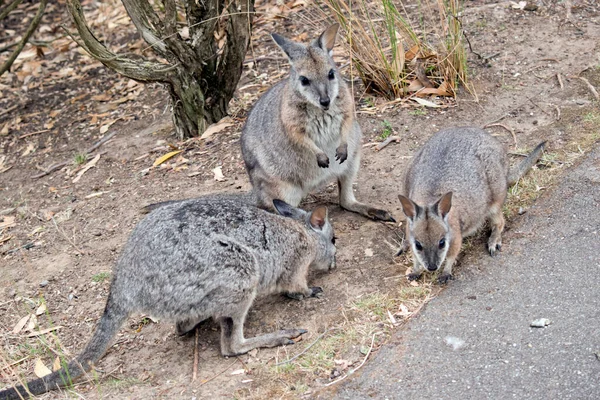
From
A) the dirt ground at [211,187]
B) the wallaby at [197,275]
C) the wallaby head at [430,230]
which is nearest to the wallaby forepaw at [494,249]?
the dirt ground at [211,187]

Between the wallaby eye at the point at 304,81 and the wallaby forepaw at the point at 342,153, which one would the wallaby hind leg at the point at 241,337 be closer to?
the wallaby forepaw at the point at 342,153

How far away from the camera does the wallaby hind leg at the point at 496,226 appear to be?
473 centimetres

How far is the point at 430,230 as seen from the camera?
4.32 metres

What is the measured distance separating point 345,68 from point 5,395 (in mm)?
4512

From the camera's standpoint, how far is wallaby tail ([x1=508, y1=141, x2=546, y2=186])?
525cm

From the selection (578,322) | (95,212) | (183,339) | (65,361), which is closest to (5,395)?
(65,361)

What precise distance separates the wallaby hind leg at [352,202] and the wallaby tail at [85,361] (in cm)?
198

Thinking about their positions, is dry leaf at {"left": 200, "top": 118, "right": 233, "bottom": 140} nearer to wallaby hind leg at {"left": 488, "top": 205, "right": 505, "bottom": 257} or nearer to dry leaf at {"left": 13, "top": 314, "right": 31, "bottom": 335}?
dry leaf at {"left": 13, "top": 314, "right": 31, "bottom": 335}

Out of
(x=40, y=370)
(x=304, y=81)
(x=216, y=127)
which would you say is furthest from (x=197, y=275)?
(x=216, y=127)

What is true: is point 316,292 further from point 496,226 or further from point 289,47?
point 289,47

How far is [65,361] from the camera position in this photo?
4.26 m

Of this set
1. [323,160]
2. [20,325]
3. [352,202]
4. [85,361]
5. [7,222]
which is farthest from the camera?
[7,222]

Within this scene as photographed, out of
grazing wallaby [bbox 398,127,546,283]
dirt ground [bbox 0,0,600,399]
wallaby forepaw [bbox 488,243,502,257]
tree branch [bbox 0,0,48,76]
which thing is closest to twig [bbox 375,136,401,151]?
dirt ground [bbox 0,0,600,399]

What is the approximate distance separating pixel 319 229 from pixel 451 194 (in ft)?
3.14
